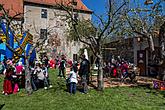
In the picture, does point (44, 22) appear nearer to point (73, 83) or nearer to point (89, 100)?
point (73, 83)

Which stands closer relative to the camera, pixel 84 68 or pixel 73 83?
pixel 73 83

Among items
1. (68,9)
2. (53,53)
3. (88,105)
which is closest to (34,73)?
(68,9)

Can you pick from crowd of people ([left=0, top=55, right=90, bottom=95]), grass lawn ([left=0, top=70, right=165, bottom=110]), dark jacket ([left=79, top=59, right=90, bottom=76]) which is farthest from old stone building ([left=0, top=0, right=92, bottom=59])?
grass lawn ([left=0, top=70, right=165, bottom=110])

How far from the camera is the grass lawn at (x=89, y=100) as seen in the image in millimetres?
11438

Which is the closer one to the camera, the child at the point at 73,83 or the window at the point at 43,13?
the child at the point at 73,83

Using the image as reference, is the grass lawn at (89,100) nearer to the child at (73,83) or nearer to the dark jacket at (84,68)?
the child at (73,83)

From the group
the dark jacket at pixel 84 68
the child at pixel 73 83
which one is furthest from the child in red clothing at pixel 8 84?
the dark jacket at pixel 84 68

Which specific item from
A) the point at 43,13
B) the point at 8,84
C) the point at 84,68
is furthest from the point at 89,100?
the point at 43,13

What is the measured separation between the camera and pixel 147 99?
521 inches

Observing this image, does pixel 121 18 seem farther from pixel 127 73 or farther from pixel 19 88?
pixel 19 88

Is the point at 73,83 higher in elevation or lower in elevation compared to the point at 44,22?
lower

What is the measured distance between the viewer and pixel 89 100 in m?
12.7

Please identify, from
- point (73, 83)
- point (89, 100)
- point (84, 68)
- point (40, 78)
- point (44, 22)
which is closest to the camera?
point (89, 100)

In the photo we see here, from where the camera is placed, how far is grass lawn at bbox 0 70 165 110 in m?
11.4
